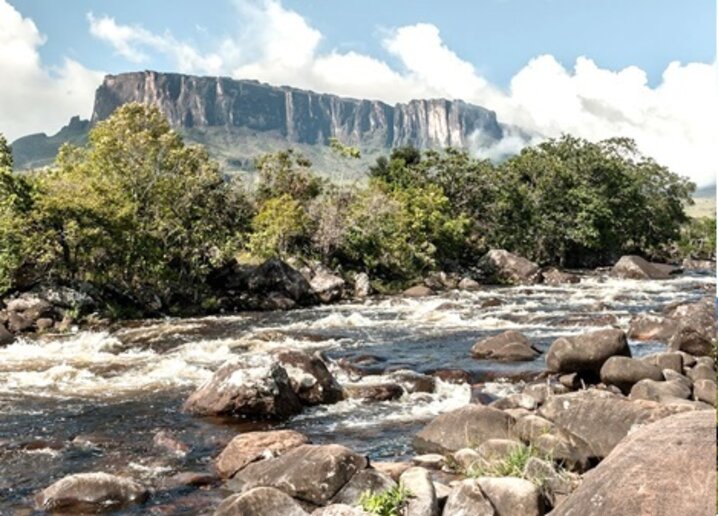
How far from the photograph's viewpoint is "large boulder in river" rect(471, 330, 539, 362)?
21.9 meters

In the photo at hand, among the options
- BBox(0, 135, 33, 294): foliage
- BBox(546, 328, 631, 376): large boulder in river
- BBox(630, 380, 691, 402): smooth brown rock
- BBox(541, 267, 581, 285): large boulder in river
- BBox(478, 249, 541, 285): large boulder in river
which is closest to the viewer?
BBox(630, 380, 691, 402): smooth brown rock

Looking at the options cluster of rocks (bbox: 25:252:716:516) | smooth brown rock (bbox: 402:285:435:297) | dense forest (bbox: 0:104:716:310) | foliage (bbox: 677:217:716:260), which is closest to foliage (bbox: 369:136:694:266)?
dense forest (bbox: 0:104:716:310)

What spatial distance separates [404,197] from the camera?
60.1 meters

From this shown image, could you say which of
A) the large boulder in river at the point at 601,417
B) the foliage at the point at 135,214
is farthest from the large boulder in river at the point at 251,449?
the foliage at the point at 135,214

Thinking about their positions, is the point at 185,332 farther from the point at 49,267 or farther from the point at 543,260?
the point at 543,260

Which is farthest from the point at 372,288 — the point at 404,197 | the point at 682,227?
the point at 682,227

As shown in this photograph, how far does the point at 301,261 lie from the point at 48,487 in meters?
37.0

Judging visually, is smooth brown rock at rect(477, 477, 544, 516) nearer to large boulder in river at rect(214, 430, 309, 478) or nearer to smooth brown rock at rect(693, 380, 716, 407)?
large boulder in river at rect(214, 430, 309, 478)

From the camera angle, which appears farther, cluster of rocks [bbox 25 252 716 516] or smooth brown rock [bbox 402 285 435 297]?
smooth brown rock [bbox 402 285 435 297]

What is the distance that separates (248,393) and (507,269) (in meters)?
43.5

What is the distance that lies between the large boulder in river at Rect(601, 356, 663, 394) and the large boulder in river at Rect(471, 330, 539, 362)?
479cm

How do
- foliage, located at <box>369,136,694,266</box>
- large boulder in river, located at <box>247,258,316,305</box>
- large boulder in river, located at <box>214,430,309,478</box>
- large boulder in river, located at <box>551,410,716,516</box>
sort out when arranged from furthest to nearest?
foliage, located at <box>369,136,694,266</box> → large boulder in river, located at <box>247,258,316,305</box> → large boulder in river, located at <box>214,430,309,478</box> → large boulder in river, located at <box>551,410,716,516</box>

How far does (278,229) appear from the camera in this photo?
4641 cm

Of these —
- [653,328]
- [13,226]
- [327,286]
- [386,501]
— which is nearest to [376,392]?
[386,501]
